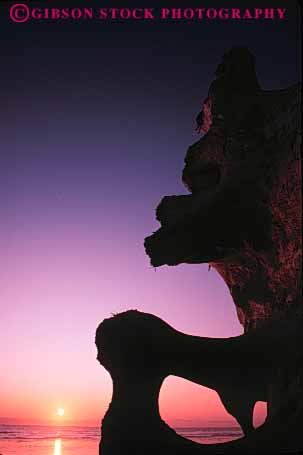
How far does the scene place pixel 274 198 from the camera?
1350 centimetres

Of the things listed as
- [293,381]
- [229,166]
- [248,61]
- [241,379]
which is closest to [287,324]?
[293,381]

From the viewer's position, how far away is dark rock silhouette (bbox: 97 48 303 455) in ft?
36.1

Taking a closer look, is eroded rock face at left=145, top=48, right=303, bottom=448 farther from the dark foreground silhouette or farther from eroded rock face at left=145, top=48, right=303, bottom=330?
the dark foreground silhouette

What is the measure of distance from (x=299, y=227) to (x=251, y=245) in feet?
7.98

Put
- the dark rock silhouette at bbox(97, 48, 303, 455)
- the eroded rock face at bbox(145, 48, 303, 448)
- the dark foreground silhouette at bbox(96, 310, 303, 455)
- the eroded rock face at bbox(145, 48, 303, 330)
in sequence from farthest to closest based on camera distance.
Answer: the eroded rock face at bbox(145, 48, 303, 330) < the eroded rock face at bbox(145, 48, 303, 448) < the dark rock silhouette at bbox(97, 48, 303, 455) < the dark foreground silhouette at bbox(96, 310, 303, 455)

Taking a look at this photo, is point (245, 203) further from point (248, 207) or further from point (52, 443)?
point (52, 443)

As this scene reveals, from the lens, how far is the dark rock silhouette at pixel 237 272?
11.0 metres

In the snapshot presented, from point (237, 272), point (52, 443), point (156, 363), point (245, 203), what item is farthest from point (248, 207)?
point (52, 443)

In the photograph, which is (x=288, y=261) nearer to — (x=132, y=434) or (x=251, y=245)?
(x=251, y=245)

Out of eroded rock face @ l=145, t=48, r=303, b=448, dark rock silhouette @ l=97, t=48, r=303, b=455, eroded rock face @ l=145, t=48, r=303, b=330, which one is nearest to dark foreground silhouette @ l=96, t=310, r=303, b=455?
dark rock silhouette @ l=97, t=48, r=303, b=455

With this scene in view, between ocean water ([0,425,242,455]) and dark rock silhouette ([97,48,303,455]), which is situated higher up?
dark rock silhouette ([97,48,303,455])

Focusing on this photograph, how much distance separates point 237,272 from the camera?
16656 millimetres

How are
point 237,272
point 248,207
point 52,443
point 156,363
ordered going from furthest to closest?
point 52,443 → point 237,272 → point 248,207 → point 156,363

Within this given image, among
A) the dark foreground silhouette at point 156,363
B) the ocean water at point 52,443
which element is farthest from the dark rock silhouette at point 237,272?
the ocean water at point 52,443
